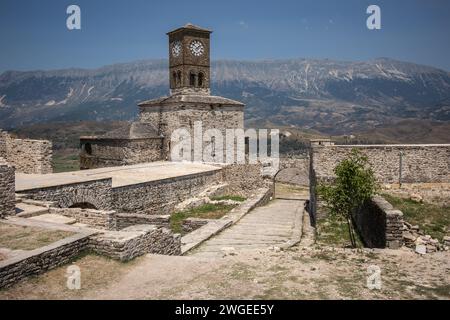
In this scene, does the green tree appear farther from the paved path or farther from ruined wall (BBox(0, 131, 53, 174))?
ruined wall (BBox(0, 131, 53, 174))

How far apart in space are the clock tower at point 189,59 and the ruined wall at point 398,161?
17.2 metres

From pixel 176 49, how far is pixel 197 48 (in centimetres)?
167

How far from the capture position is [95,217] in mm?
10430

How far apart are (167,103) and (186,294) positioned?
2399 centimetres

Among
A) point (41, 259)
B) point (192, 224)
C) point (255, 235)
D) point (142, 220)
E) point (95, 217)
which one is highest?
point (41, 259)

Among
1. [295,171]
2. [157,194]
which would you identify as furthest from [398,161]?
[295,171]

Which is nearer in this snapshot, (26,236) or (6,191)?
(26,236)

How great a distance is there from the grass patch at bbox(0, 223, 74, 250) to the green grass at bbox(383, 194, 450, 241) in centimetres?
955

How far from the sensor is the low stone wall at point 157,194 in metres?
16.7

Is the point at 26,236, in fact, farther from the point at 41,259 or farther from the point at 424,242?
the point at 424,242

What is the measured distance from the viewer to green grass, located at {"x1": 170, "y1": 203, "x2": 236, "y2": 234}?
16.4 meters

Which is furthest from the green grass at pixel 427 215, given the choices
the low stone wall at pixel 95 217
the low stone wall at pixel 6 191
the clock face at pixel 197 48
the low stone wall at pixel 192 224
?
the clock face at pixel 197 48
